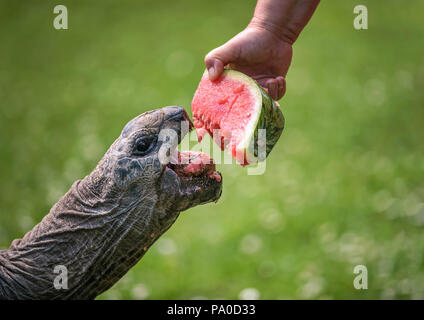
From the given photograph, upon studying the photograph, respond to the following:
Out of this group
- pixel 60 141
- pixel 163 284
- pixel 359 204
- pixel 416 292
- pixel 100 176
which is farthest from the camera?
pixel 60 141

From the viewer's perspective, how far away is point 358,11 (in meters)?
10.8

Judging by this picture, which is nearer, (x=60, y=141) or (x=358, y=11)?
(x=60, y=141)

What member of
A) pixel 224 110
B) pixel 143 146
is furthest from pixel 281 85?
pixel 143 146

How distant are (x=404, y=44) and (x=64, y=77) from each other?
6122 millimetres

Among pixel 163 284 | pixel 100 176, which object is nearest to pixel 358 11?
pixel 163 284

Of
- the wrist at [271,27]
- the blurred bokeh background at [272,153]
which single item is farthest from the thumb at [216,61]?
the blurred bokeh background at [272,153]

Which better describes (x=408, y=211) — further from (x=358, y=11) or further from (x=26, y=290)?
(x=358, y=11)

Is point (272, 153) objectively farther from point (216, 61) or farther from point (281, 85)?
point (216, 61)

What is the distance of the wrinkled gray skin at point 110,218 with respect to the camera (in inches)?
96.0

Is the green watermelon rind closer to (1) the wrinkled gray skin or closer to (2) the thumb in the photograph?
(2) the thumb

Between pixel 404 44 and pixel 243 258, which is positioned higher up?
pixel 404 44

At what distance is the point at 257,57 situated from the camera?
317 cm

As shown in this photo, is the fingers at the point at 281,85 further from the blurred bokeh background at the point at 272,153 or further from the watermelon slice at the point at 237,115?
the blurred bokeh background at the point at 272,153

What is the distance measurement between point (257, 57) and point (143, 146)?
1.04m
